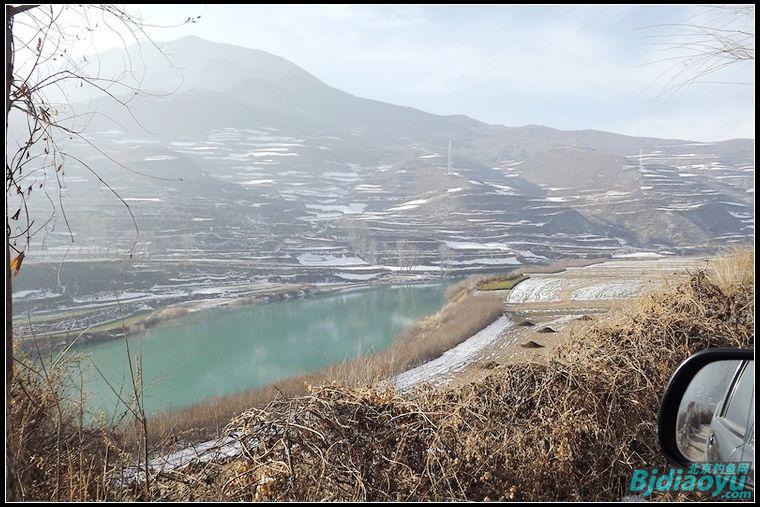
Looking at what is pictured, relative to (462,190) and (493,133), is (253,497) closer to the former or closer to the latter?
(462,190)

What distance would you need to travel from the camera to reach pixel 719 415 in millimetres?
1351

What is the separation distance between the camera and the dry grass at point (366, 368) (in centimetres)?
566

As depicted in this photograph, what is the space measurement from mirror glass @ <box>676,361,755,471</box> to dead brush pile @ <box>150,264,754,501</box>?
108 cm

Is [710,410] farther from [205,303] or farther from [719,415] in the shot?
[205,303]

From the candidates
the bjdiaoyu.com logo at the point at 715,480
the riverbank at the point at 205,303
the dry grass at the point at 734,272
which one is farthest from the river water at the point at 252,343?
the bjdiaoyu.com logo at the point at 715,480

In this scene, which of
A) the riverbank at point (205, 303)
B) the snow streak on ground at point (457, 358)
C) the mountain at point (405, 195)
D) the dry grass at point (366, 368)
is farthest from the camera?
the mountain at point (405, 195)

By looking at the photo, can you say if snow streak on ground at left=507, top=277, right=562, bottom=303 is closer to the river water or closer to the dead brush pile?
the river water

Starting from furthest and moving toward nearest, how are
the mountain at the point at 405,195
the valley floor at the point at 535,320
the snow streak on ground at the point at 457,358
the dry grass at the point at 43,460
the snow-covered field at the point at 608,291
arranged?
A: 1. the mountain at the point at 405,195
2. the snow-covered field at the point at 608,291
3. the snow streak on ground at the point at 457,358
4. the valley floor at the point at 535,320
5. the dry grass at the point at 43,460

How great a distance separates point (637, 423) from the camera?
2.97 m

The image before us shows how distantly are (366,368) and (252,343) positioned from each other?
637 inches

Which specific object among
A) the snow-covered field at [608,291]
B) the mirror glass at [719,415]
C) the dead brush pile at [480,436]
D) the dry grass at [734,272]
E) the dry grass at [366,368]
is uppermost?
the mirror glass at [719,415]

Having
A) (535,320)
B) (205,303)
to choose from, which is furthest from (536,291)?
(205,303)

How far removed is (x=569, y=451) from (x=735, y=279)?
12.3 ft

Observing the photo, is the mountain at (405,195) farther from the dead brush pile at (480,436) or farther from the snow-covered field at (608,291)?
the dead brush pile at (480,436)
